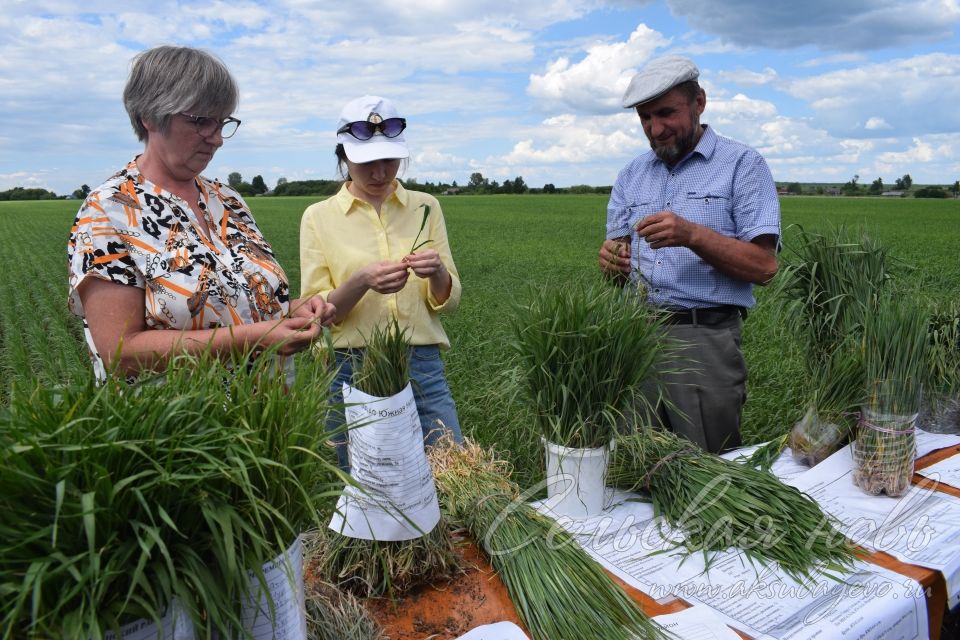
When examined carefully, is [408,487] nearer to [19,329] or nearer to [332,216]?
[332,216]

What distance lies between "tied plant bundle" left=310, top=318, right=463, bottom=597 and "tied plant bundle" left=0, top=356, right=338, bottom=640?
0.33 meters

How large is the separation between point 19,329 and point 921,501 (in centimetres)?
982

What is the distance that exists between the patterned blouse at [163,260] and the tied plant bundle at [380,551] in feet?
1.71

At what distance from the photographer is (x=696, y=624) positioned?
4.69 feet

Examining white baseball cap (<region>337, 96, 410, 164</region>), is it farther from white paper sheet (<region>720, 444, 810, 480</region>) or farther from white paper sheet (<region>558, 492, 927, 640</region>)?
white paper sheet (<region>720, 444, 810, 480</region>)

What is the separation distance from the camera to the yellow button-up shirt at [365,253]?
96.2 inches

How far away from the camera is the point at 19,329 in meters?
8.62

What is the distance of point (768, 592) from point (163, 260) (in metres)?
1.65

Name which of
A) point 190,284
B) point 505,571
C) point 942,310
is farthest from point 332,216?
point 942,310

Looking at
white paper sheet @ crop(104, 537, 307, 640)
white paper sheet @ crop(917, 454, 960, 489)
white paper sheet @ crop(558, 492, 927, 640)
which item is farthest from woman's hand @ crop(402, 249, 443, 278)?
white paper sheet @ crop(917, 454, 960, 489)

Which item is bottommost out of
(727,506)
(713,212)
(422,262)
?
(727,506)

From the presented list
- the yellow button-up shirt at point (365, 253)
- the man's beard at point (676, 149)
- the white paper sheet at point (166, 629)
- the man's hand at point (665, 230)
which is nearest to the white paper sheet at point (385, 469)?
the white paper sheet at point (166, 629)

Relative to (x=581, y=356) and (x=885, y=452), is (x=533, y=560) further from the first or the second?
(x=885, y=452)

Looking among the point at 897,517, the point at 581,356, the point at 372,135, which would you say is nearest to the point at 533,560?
the point at 581,356
